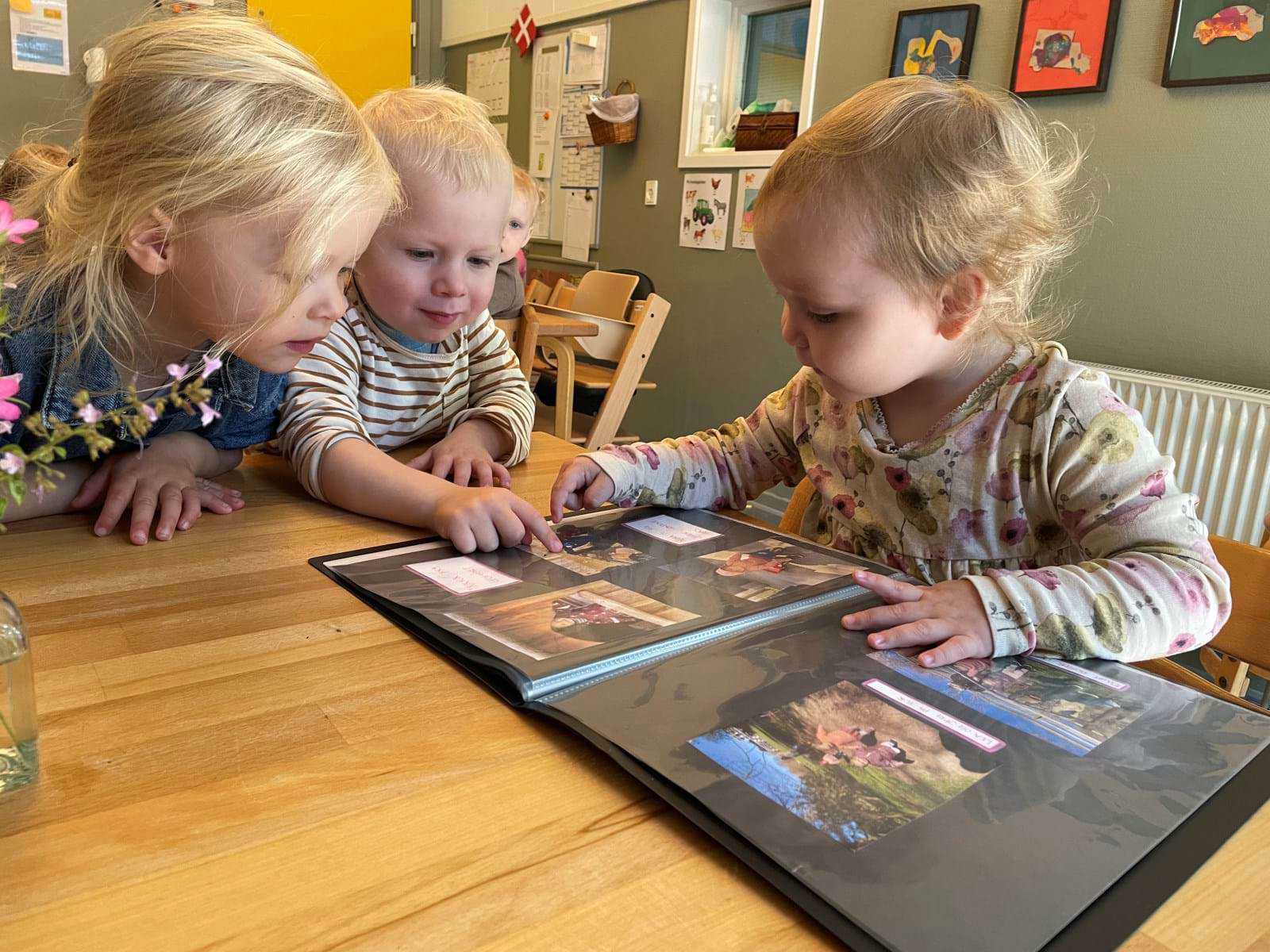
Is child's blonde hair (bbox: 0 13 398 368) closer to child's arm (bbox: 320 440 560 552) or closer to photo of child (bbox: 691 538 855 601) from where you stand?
child's arm (bbox: 320 440 560 552)

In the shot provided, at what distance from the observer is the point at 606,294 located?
3305mm

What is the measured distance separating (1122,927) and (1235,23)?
2.52m

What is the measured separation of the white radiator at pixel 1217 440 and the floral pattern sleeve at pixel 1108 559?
5.46 feet

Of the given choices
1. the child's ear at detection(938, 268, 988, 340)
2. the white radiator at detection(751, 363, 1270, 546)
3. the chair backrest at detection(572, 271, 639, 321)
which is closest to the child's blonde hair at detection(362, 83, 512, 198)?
the child's ear at detection(938, 268, 988, 340)

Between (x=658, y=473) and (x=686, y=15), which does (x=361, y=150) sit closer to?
(x=658, y=473)

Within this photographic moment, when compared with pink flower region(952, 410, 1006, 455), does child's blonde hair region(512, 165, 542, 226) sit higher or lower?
higher

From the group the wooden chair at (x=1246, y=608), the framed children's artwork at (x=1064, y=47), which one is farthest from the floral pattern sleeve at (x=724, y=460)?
the framed children's artwork at (x=1064, y=47)

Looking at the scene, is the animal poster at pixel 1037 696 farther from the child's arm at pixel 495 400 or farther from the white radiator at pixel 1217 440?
the white radiator at pixel 1217 440

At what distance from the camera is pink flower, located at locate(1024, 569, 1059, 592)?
68 cm

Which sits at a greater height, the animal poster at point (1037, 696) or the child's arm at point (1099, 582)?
the child's arm at point (1099, 582)

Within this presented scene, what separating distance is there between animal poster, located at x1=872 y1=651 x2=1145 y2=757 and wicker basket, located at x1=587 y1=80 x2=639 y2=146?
3714 millimetres

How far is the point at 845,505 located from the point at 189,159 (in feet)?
2.42

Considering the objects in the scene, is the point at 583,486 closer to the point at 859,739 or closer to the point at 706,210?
the point at 859,739

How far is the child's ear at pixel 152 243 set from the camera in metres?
0.74
